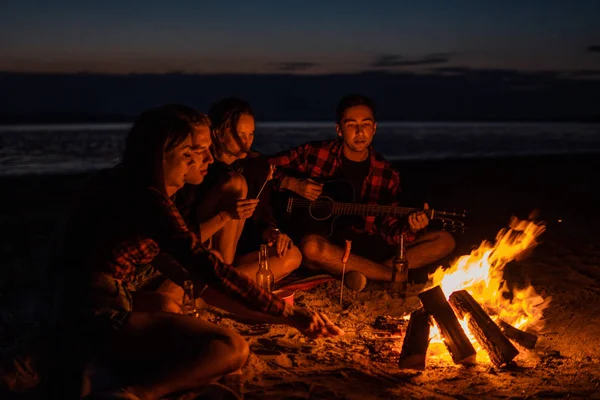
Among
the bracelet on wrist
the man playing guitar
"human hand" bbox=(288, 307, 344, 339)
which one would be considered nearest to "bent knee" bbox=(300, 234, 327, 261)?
the man playing guitar

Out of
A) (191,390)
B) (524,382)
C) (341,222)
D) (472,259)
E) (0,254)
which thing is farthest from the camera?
(0,254)

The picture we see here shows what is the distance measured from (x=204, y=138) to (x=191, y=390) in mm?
1370

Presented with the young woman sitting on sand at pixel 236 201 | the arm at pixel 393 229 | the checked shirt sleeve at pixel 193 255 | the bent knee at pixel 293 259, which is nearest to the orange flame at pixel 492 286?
the arm at pixel 393 229

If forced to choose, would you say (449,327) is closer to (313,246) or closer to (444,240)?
(313,246)

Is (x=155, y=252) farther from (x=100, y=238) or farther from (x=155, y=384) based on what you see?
(x=155, y=384)

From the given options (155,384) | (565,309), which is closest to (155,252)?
(155,384)

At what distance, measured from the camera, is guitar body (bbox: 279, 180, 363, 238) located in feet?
20.0

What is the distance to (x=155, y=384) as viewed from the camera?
3168 millimetres

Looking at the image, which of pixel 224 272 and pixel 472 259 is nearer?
pixel 224 272

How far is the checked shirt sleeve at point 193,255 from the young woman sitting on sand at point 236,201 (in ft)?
4.73

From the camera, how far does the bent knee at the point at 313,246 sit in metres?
5.86

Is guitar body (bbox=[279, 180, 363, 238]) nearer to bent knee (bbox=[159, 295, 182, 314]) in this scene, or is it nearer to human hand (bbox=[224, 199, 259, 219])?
human hand (bbox=[224, 199, 259, 219])

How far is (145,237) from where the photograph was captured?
3.18 metres

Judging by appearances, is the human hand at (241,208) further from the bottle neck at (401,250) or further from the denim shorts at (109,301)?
the bottle neck at (401,250)
